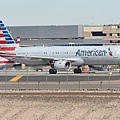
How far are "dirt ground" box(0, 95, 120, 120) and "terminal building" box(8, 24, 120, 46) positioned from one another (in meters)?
127

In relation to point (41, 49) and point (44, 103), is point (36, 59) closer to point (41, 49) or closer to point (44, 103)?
point (41, 49)

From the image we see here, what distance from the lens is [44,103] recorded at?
32250 mm

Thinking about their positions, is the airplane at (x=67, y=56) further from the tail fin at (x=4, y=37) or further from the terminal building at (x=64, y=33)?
the terminal building at (x=64, y=33)

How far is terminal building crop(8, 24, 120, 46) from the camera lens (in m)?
164

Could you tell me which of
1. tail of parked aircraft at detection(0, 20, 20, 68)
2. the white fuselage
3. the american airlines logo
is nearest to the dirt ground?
the white fuselage

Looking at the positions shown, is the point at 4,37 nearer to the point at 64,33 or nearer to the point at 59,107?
the point at 59,107

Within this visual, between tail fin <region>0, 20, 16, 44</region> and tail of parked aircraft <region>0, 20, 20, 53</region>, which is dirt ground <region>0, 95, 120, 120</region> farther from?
tail fin <region>0, 20, 16, 44</region>

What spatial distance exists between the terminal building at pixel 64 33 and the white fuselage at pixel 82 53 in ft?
297

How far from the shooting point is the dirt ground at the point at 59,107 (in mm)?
27609

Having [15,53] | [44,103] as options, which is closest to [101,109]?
[44,103]

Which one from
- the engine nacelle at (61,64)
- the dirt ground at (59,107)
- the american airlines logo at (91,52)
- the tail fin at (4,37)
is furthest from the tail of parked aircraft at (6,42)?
the dirt ground at (59,107)

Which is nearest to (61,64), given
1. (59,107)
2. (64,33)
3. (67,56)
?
(67,56)

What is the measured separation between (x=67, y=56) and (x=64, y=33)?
341ft

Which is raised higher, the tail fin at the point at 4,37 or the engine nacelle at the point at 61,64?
the tail fin at the point at 4,37
